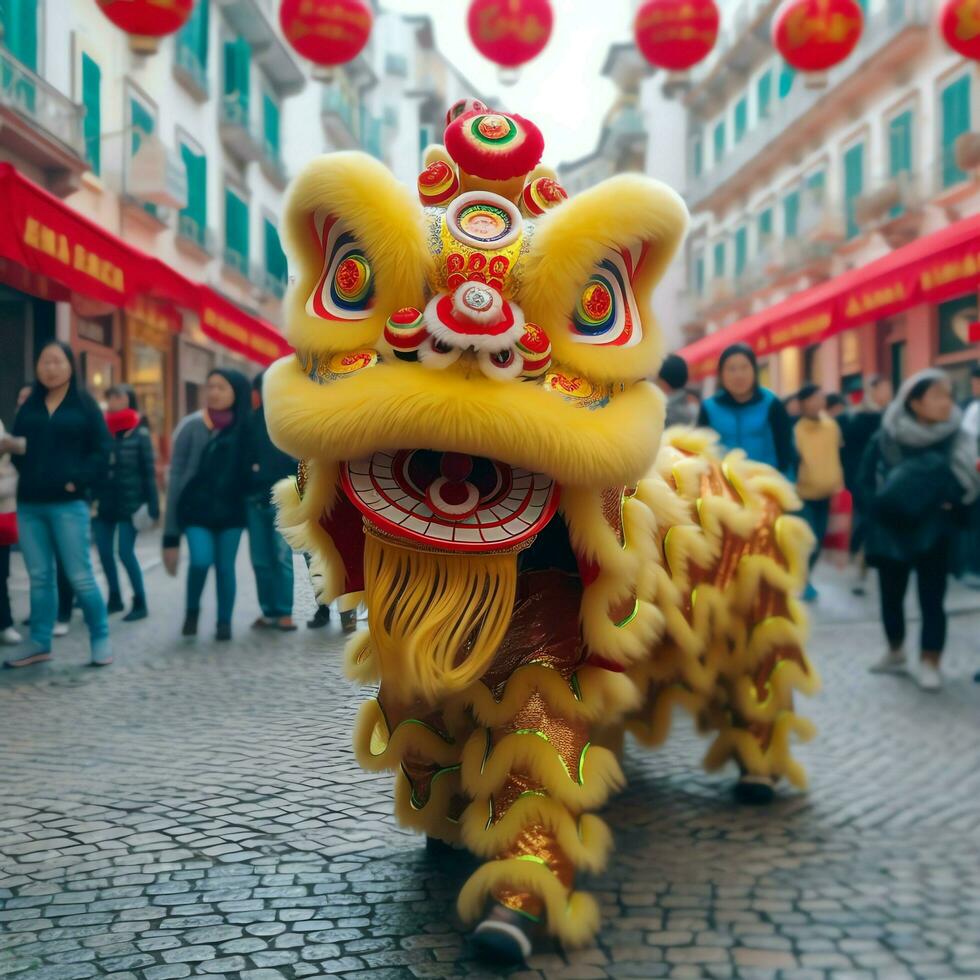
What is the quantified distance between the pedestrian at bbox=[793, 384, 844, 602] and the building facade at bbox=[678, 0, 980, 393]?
1344mm

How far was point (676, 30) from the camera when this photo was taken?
801 centimetres

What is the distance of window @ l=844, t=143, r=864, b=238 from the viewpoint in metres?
19.0

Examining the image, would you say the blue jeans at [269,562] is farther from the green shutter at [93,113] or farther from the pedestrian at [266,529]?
the green shutter at [93,113]

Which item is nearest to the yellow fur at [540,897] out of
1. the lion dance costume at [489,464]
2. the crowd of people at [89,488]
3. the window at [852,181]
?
the lion dance costume at [489,464]

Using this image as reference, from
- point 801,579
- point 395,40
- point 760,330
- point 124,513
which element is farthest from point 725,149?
point 801,579

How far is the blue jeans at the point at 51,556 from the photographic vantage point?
5445 millimetres

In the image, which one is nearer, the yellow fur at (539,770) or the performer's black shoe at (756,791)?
the yellow fur at (539,770)

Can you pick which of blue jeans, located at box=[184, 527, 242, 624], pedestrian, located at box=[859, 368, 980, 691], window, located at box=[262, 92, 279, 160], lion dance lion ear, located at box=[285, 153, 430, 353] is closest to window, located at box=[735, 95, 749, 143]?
window, located at box=[262, 92, 279, 160]

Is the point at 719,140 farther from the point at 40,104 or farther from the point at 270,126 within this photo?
the point at 40,104

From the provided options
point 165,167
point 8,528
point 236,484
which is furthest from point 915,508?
point 165,167

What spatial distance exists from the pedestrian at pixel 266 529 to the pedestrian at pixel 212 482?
0.08 metres

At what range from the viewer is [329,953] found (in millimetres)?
2334

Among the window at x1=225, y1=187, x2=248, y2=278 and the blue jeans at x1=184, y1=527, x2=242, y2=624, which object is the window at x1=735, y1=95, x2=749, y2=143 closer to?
the window at x1=225, y1=187, x2=248, y2=278

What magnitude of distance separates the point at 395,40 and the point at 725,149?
30.3ft
